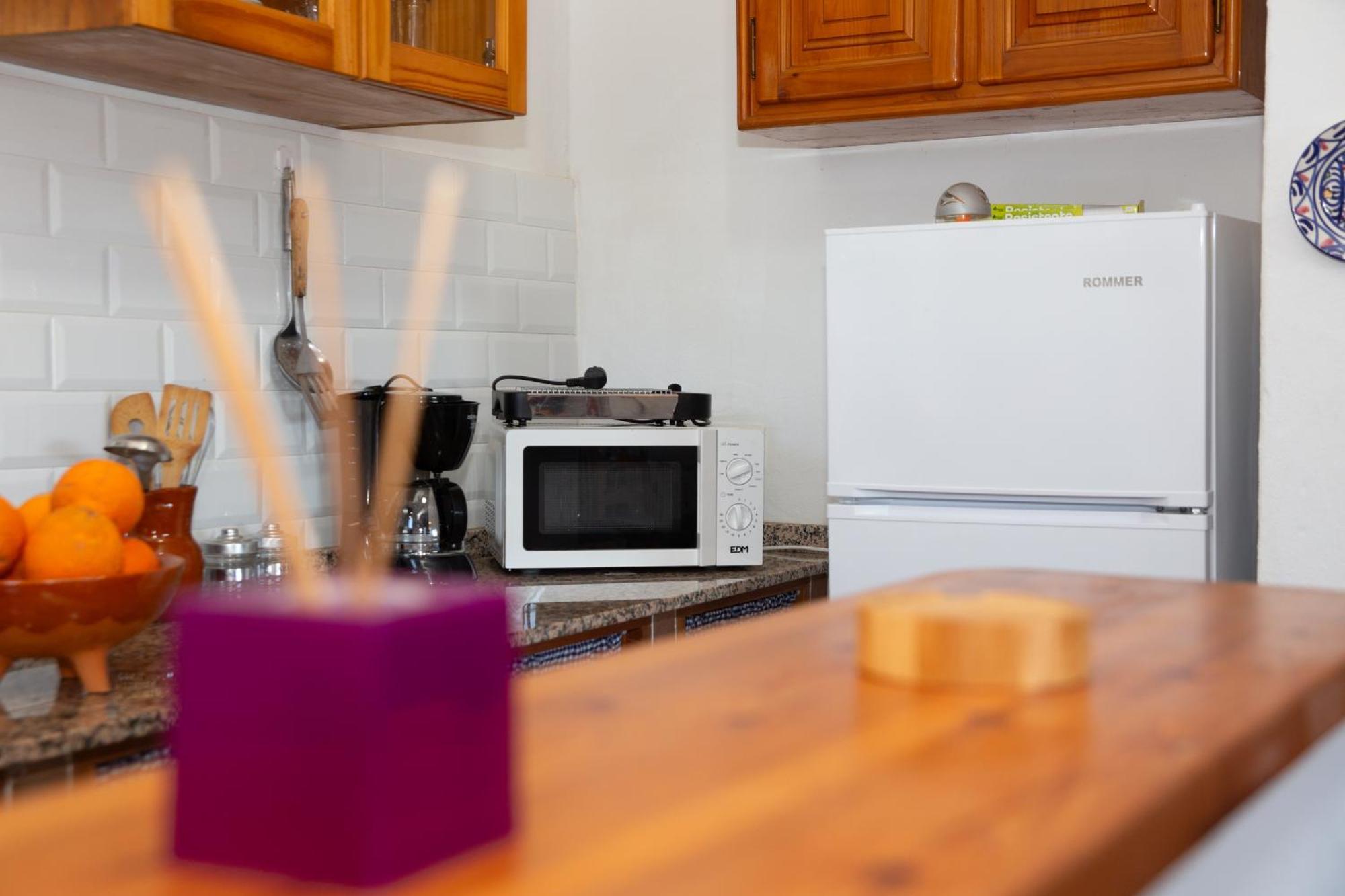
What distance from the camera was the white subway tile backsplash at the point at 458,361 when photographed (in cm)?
284

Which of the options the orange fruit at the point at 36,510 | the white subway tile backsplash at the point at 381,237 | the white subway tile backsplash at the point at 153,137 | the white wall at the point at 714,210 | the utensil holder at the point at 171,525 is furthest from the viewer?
the white wall at the point at 714,210

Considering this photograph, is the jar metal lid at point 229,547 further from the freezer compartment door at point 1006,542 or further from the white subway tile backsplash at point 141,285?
the freezer compartment door at point 1006,542

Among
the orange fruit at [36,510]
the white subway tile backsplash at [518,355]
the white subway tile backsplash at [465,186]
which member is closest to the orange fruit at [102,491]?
the orange fruit at [36,510]

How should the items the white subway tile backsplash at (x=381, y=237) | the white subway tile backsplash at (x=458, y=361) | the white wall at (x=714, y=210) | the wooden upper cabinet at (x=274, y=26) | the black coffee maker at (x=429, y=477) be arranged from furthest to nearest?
the white wall at (x=714, y=210) < the white subway tile backsplash at (x=458, y=361) < the white subway tile backsplash at (x=381, y=237) < the black coffee maker at (x=429, y=477) < the wooden upper cabinet at (x=274, y=26)

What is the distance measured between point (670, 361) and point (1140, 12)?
1.27 meters

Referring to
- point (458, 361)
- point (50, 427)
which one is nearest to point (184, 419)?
point (50, 427)

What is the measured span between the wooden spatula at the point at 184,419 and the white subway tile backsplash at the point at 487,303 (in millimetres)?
786

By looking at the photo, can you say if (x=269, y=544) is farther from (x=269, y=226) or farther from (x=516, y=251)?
(x=516, y=251)

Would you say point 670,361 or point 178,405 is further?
point 670,361

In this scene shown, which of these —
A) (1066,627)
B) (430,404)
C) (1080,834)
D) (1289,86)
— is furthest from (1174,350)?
(1080,834)

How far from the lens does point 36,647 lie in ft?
4.64

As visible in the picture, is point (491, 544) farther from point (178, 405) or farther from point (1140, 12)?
point (1140, 12)

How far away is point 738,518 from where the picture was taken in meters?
2.59

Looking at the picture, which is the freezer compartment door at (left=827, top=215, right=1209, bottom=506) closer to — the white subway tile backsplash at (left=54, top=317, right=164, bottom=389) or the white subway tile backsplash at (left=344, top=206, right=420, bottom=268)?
the white subway tile backsplash at (left=344, top=206, right=420, bottom=268)
